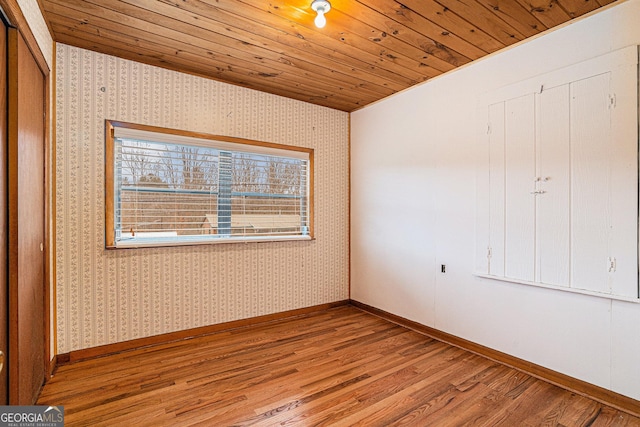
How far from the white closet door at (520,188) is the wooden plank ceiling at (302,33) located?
57 cm

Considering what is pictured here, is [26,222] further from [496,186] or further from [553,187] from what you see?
[553,187]

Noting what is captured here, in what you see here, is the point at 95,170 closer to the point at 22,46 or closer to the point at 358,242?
the point at 22,46

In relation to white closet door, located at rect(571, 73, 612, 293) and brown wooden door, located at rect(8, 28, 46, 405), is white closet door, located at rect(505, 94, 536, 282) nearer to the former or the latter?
white closet door, located at rect(571, 73, 612, 293)

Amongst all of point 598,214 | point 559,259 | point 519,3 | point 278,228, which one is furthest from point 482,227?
point 278,228

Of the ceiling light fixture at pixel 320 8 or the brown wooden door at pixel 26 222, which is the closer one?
the brown wooden door at pixel 26 222

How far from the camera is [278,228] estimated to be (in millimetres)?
3674

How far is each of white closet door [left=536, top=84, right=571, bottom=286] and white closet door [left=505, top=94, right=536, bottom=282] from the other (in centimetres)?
5

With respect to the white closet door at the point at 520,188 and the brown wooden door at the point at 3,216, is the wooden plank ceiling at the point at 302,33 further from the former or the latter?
the brown wooden door at the point at 3,216

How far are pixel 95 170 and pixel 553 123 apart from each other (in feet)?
11.9

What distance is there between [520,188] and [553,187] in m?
0.22

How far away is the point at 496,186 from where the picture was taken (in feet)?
8.58

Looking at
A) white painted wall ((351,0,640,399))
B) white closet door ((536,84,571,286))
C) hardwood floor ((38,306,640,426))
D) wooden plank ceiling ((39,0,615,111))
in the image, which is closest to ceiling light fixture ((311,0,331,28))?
wooden plank ceiling ((39,0,615,111))

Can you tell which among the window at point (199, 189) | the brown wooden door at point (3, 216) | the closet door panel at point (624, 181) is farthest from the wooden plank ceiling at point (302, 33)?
the brown wooden door at point (3, 216)

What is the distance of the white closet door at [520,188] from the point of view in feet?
Result: 7.88
